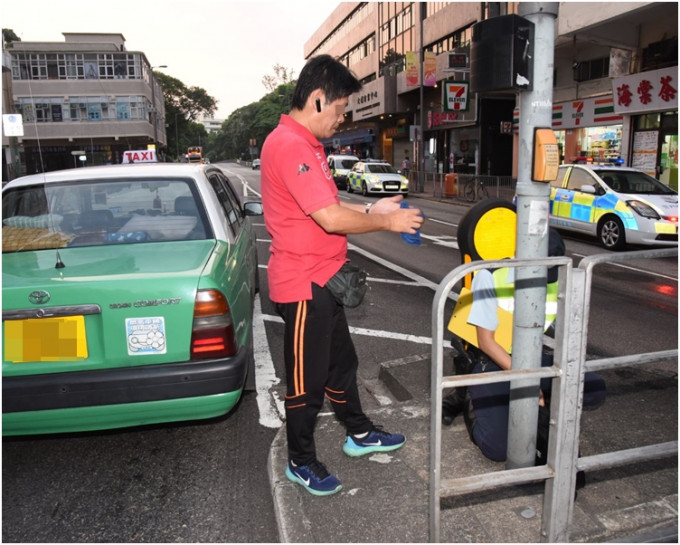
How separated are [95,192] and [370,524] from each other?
286 centimetres

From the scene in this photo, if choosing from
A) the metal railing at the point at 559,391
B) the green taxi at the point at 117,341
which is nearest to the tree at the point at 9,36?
the green taxi at the point at 117,341

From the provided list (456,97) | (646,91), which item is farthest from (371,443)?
(456,97)

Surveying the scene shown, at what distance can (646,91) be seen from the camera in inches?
629

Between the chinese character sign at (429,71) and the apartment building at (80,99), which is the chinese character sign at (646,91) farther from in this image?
the apartment building at (80,99)

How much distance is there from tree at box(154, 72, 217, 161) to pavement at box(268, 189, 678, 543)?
316ft

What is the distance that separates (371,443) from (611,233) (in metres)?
8.87

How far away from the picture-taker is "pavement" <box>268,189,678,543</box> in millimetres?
2324

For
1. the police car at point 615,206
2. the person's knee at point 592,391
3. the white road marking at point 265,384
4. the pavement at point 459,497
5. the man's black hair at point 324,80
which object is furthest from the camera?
the police car at point 615,206

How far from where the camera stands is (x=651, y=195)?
Result: 33.6 feet

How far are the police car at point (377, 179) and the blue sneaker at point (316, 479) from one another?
1994cm

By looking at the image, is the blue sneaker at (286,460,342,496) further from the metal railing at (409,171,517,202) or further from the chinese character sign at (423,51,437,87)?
the chinese character sign at (423,51,437,87)

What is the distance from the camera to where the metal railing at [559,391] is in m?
1.96

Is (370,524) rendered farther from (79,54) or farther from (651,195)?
(79,54)

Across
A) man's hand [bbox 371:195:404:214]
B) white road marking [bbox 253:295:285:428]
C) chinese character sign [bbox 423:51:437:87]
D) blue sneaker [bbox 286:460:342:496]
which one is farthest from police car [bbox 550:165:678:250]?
chinese character sign [bbox 423:51:437:87]
